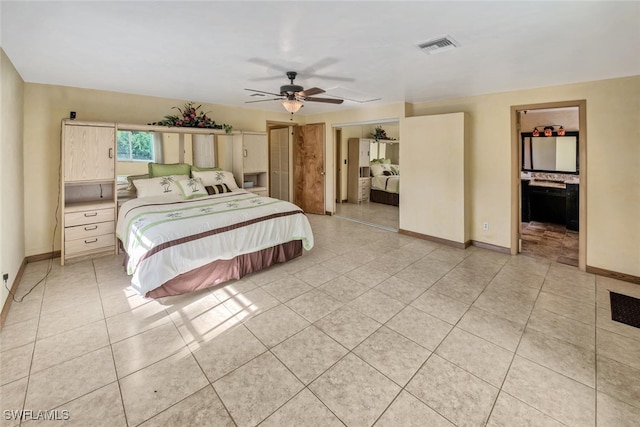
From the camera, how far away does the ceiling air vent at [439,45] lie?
236 cm

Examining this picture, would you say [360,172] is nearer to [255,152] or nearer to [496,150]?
[255,152]

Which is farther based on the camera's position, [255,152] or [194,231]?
[255,152]

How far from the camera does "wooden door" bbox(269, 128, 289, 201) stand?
7.01 meters

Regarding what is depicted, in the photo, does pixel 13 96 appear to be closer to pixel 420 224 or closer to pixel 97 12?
pixel 97 12

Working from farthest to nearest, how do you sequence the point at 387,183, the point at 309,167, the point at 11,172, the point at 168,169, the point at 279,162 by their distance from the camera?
the point at 387,183 < the point at 279,162 < the point at 309,167 < the point at 168,169 < the point at 11,172

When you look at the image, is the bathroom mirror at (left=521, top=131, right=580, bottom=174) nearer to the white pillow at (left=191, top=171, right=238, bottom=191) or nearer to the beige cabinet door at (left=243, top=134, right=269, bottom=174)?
the beige cabinet door at (left=243, top=134, right=269, bottom=174)

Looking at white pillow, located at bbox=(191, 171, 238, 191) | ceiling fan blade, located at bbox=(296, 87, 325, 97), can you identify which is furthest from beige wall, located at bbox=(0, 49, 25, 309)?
ceiling fan blade, located at bbox=(296, 87, 325, 97)

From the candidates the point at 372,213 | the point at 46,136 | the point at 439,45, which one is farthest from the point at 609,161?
the point at 46,136

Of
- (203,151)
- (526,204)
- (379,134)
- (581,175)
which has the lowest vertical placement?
(526,204)

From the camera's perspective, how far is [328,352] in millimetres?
2080

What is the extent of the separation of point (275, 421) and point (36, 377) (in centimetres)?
159

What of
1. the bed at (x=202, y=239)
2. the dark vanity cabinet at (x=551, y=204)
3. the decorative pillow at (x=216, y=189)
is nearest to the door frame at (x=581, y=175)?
the dark vanity cabinet at (x=551, y=204)

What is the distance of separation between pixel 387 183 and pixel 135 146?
5959mm

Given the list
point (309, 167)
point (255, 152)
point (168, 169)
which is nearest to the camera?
point (168, 169)
